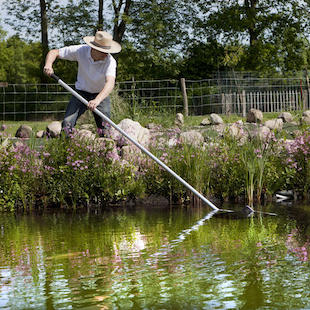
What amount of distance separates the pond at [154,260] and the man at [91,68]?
1333 millimetres

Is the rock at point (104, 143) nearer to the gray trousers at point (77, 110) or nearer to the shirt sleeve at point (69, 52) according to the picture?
the gray trousers at point (77, 110)

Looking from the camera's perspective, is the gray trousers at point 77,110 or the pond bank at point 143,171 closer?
the pond bank at point 143,171

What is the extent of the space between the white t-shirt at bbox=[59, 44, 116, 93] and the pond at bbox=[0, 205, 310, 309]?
5.37ft

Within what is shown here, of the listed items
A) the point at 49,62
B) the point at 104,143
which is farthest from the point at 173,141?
the point at 49,62

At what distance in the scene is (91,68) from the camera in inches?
287

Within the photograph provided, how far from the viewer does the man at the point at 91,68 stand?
7145 millimetres

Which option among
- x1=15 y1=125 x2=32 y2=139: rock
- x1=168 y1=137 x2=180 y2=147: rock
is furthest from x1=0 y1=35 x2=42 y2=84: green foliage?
x1=168 y1=137 x2=180 y2=147: rock

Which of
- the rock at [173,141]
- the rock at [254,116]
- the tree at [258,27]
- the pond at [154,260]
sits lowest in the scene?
the pond at [154,260]

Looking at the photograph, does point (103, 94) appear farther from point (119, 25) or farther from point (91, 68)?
point (119, 25)

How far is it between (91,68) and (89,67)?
33 mm

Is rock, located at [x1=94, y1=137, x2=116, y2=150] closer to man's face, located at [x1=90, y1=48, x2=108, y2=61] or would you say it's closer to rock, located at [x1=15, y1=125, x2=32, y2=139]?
man's face, located at [x1=90, y1=48, x2=108, y2=61]

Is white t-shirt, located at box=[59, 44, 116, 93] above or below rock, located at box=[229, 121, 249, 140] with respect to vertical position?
above

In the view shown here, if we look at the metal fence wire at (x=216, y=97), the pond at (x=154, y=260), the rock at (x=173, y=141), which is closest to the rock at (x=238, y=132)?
the rock at (x=173, y=141)

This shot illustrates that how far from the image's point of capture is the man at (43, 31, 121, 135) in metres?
7.14
